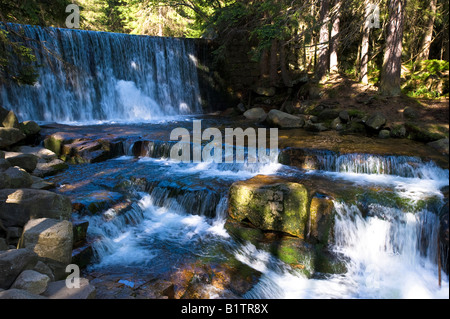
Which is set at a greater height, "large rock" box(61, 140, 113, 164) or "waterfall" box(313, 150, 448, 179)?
"large rock" box(61, 140, 113, 164)

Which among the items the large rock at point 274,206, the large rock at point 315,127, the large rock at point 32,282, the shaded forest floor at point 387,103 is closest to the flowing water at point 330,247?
the large rock at point 274,206

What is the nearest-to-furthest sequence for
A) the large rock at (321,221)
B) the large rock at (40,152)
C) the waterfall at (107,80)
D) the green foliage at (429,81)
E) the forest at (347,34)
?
the large rock at (321,221)
the large rock at (40,152)
the forest at (347,34)
the green foliage at (429,81)
the waterfall at (107,80)

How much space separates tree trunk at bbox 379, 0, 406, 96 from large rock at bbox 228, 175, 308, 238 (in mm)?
8347

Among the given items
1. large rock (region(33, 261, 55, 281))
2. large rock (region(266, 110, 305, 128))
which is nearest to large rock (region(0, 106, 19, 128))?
large rock (region(33, 261, 55, 281))

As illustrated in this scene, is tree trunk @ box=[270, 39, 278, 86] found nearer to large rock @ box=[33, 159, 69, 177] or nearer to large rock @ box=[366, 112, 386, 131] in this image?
large rock @ box=[366, 112, 386, 131]

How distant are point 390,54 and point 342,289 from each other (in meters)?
9.65

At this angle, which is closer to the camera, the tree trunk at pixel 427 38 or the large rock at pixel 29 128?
the large rock at pixel 29 128

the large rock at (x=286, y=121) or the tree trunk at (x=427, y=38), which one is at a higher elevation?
the tree trunk at (x=427, y=38)

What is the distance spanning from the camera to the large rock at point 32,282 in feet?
9.25

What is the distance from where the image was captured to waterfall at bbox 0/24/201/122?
11.6m

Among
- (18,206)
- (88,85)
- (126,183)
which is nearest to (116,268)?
(18,206)

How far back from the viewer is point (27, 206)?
13.8 feet

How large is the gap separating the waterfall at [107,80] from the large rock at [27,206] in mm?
7622

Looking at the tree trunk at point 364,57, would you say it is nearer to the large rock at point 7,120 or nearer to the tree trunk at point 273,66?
the tree trunk at point 273,66
